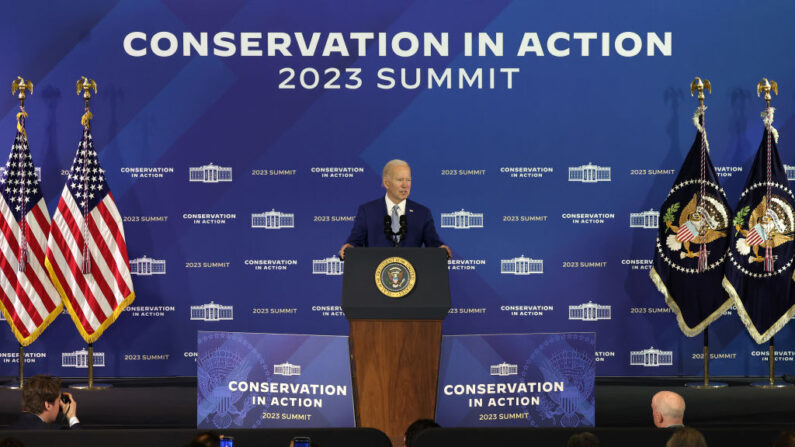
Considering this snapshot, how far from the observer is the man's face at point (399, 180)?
6.08 metres

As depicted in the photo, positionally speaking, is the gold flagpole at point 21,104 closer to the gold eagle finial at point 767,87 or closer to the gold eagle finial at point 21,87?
the gold eagle finial at point 21,87

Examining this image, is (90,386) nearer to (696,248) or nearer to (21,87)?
(21,87)

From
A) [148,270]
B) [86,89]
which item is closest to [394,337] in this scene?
[148,270]

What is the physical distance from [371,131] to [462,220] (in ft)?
3.82

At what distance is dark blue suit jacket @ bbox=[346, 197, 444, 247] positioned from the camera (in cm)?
623

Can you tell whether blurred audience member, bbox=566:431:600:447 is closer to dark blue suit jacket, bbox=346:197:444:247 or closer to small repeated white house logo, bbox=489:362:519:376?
small repeated white house logo, bbox=489:362:519:376

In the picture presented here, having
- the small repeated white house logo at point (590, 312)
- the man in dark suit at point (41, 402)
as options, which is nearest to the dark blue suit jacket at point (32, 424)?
the man in dark suit at point (41, 402)

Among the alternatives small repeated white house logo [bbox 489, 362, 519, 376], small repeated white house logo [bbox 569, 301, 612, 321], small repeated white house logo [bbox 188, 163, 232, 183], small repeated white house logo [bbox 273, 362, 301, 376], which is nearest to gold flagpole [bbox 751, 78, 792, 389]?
small repeated white house logo [bbox 569, 301, 612, 321]

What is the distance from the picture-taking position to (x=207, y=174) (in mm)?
8602

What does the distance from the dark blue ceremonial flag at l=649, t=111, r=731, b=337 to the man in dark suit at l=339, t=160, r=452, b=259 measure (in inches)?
113

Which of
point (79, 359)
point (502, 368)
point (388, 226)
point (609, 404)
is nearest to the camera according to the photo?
point (502, 368)

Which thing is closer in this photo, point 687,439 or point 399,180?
point 687,439

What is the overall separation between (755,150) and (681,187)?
0.92 m

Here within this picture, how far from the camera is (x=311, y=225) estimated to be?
8633 millimetres
